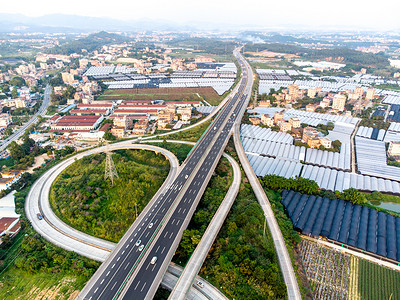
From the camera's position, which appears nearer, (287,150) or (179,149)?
(179,149)

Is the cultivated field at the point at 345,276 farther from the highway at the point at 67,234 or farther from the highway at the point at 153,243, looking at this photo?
the highway at the point at 153,243

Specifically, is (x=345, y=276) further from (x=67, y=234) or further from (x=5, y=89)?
(x=5, y=89)

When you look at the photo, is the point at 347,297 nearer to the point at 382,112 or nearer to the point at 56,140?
the point at 56,140

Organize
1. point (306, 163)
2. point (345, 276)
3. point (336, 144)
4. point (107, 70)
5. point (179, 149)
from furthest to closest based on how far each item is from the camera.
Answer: point (107, 70) → point (336, 144) → point (179, 149) → point (306, 163) → point (345, 276)

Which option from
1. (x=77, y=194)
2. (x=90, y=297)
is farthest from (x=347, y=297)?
(x=77, y=194)

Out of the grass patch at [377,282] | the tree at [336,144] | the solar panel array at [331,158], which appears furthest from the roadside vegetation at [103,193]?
the tree at [336,144]

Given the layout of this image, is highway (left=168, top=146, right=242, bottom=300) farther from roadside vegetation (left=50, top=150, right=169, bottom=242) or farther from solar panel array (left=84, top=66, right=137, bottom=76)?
solar panel array (left=84, top=66, right=137, bottom=76)

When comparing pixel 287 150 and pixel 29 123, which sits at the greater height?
pixel 287 150

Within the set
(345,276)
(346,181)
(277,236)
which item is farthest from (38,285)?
(346,181)
